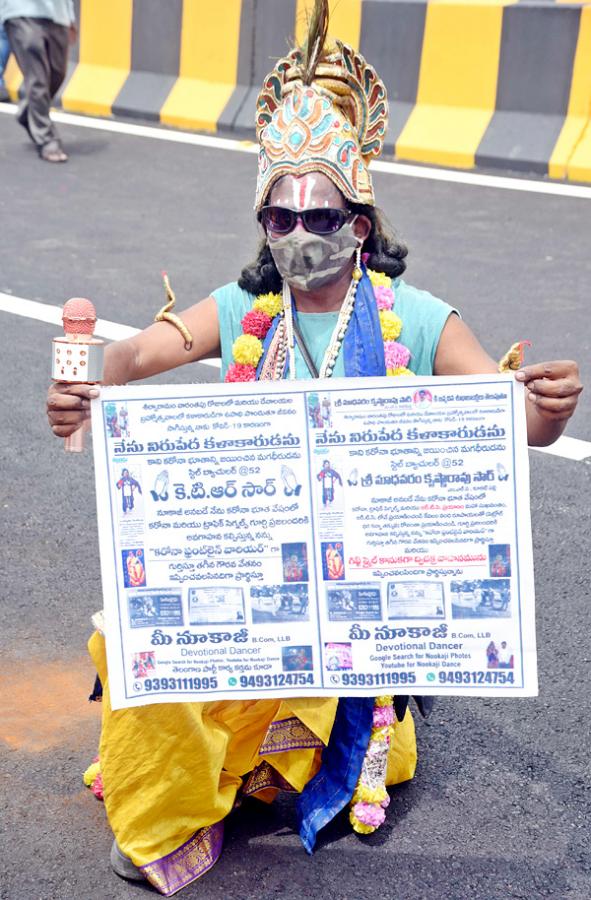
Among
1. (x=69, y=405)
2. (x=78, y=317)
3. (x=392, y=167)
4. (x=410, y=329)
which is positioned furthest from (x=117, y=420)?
(x=392, y=167)

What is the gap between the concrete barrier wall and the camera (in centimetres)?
1001

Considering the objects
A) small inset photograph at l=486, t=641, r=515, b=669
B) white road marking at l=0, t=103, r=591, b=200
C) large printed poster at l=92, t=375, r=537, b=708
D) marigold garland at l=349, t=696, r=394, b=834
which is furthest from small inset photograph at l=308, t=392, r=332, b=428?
white road marking at l=0, t=103, r=591, b=200

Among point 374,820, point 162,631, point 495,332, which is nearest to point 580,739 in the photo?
point 374,820

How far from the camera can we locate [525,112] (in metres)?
10.2

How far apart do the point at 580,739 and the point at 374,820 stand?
2.46 ft

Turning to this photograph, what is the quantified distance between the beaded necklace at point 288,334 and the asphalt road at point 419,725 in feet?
3.74

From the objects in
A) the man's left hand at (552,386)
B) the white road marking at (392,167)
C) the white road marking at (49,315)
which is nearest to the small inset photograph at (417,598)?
the man's left hand at (552,386)

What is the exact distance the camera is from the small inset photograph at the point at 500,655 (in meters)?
3.20

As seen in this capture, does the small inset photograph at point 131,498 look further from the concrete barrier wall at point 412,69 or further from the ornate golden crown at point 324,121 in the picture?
the concrete barrier wall at point 412,69

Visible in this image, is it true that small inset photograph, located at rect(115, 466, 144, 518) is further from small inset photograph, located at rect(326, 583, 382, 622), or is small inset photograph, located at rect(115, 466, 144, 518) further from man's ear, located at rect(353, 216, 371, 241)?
man's ear, located at rect(353, 216, 371, 241)

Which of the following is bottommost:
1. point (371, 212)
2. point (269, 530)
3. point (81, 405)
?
point (269, 530)

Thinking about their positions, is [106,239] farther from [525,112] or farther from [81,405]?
[81,405]

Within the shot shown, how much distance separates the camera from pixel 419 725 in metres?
3.99

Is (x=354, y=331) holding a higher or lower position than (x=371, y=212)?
lower
